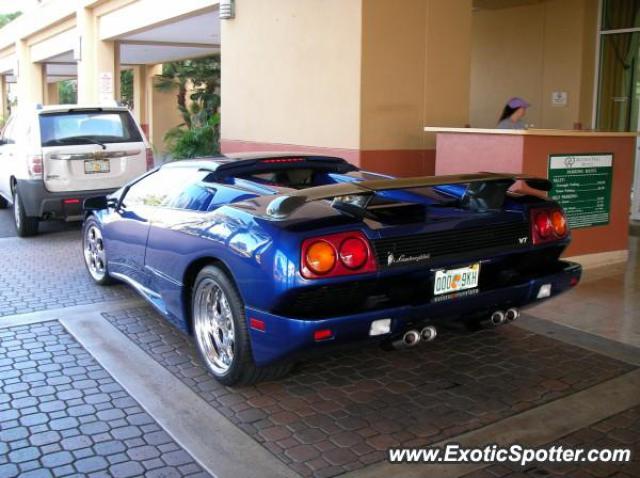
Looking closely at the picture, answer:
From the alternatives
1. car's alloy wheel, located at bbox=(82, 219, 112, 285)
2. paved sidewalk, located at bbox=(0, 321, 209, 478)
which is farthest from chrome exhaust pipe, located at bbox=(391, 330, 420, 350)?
car's alloy wheel, located at bbox=(82, 219, 112, 285)

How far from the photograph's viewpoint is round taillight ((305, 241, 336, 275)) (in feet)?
12.6

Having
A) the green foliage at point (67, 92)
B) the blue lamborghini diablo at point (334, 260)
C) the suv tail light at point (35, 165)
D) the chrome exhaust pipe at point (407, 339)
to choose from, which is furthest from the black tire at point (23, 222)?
the green foliage at point (67, 92)

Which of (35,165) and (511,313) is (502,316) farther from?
(35,165)

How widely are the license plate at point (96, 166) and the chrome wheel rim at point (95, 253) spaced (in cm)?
252

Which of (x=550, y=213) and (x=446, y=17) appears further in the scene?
(x=446, y=17)

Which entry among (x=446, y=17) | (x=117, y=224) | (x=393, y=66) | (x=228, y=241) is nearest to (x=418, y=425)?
(x=228, y=241)

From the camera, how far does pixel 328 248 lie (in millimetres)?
3885

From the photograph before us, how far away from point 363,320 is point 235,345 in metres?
0.86

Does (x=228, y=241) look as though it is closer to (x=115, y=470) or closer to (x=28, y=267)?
(x=115, y=470)

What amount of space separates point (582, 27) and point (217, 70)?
13027mm

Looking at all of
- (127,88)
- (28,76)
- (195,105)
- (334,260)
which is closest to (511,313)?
(334,260)

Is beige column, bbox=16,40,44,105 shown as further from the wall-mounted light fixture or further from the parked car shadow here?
the wall-mounted light fixture

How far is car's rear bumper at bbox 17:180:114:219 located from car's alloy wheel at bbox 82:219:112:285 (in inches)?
89.6

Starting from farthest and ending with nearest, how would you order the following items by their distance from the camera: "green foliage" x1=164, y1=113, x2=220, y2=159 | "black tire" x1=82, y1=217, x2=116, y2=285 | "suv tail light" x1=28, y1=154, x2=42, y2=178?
1. "green foliage" x1=164, y1=113, x2=220, y2=159
2. "suv tail light" x1=28, y1=154, x2=42, y2=178
3. "black tire" x1=82, y1=217, x2=116, y2=285
